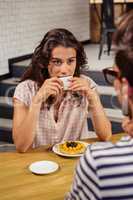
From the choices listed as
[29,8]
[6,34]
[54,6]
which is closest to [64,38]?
[6,34]

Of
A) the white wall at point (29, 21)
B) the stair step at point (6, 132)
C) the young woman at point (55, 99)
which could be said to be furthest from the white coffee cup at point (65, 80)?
the white wall at point (29, 21)

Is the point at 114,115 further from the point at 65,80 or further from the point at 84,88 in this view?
the point at 65,80

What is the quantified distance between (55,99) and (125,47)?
1.28 metres

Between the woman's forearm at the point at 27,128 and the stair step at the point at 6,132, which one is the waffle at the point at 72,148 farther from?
the stair step at the point at 6,132

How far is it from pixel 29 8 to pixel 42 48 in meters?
3.39

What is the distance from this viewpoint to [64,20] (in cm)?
598

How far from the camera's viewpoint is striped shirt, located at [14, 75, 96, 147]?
201 cm

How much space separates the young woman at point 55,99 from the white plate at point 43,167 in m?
0.25

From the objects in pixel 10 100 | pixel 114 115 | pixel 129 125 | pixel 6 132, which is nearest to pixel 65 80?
pixel 129 125

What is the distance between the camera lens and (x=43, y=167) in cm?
152

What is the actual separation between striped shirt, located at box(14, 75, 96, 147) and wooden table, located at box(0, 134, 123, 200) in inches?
11.8

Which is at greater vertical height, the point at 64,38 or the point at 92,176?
the point at 64,38

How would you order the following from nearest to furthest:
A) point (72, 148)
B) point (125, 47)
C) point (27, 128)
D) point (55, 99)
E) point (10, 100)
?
point (125, 47) < point (72, 148) < point (27, 128) < point (55, 99) < point (10, 100)

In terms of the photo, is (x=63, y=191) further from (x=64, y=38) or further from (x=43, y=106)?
(x=64, y=38)
